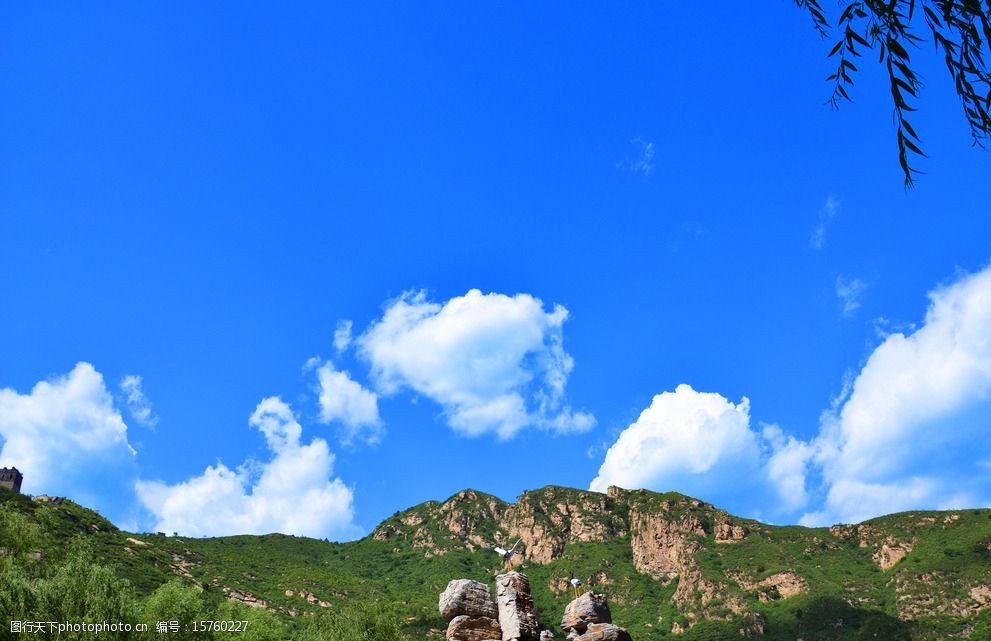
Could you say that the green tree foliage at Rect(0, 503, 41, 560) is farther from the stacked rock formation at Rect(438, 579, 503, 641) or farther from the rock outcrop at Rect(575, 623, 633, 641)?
the rock outcrop at Rect(575, 623, 633, 641)

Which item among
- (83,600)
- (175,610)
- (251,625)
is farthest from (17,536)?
(83,600)

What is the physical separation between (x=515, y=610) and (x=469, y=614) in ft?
6.73

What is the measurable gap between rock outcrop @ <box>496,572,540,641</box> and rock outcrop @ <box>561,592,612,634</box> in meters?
1.87

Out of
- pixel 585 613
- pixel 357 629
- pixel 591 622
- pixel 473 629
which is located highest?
pixel 357 629

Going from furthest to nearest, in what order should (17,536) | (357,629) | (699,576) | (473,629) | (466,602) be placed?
(699,576) < (357,629) < (17,536) < (466,602) < (473,629)

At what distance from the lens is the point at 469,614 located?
28.2m

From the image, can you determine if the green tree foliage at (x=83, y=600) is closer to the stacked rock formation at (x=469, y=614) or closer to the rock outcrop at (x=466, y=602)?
the rock outcrop at (x=466, y=602)

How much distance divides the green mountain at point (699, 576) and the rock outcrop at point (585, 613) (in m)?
55.6

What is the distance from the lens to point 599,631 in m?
27.7

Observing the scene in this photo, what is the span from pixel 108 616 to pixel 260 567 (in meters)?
118

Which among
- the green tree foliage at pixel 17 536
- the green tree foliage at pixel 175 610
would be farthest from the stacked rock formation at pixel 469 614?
the green tree foliage at pixel 17 536

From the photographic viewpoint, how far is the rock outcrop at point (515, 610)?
27.0 metres

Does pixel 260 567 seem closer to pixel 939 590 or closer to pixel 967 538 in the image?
pixel 939 590

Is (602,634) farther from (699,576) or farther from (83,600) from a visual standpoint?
(699,576)
